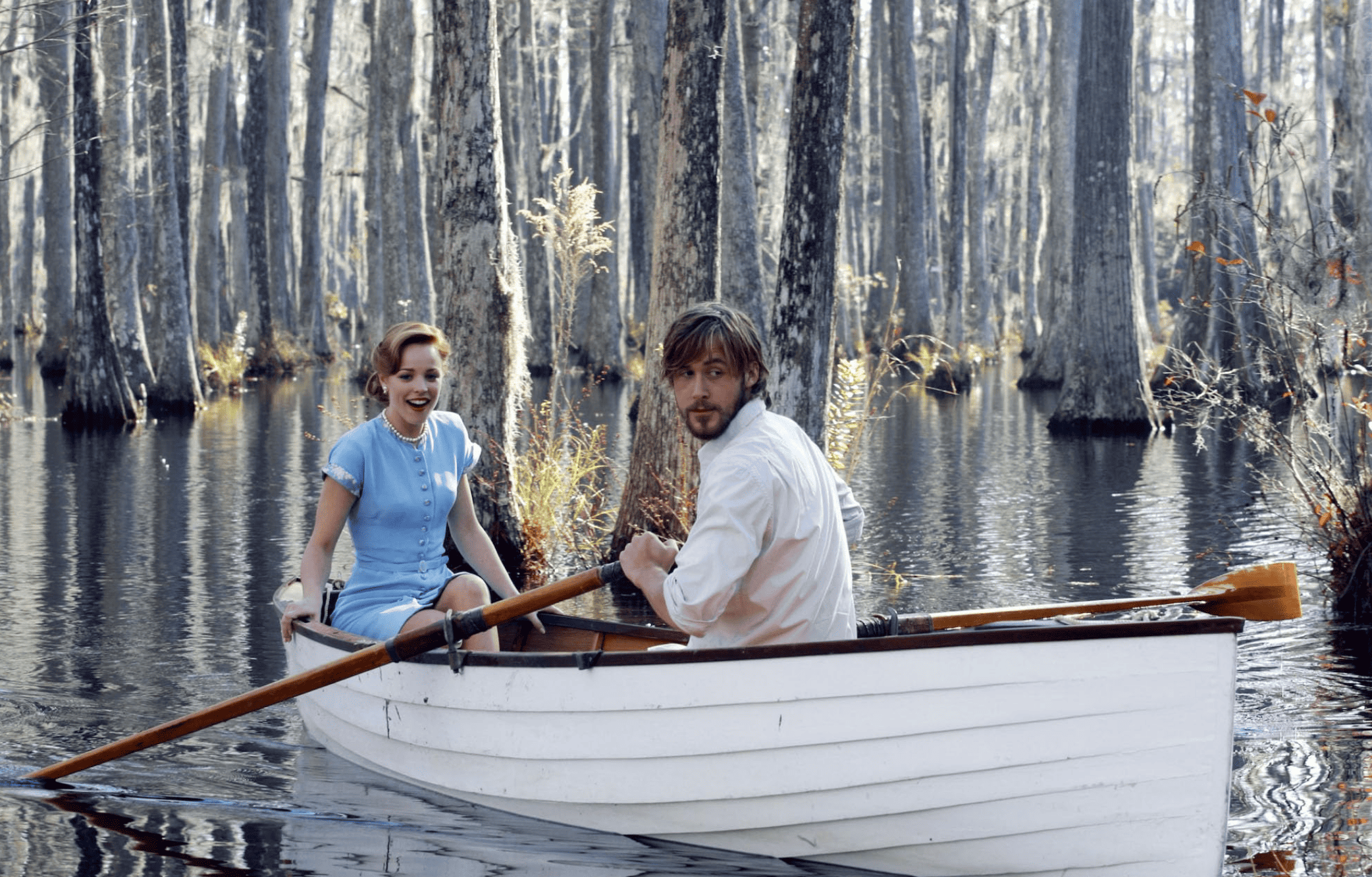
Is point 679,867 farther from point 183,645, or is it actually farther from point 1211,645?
point 183,645

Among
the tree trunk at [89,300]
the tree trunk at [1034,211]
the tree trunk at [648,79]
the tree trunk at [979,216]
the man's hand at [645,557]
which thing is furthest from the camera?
the tree trunk at [1034,211]

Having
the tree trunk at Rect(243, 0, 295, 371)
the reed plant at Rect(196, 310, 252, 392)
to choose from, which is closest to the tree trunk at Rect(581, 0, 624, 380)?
the tree trunk at Rect(243, 0, 295, 371)

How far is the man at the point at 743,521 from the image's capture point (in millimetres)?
4090

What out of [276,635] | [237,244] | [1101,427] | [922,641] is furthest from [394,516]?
[237,244]

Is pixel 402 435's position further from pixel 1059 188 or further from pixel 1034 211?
pixel 1034 211

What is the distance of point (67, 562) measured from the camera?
9992 mm

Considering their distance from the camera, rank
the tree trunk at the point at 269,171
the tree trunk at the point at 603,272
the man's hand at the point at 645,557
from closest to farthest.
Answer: the man's hand at the point at 645,557
the tree trunk at the point at 603,272
the tree trunk at the point at 269,171

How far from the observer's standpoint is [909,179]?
30.5 m

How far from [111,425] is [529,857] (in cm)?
1566

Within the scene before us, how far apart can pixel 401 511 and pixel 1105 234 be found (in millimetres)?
14538

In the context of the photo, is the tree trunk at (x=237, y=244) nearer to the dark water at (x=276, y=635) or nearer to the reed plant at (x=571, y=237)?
the dark water at (x=276, y=635)

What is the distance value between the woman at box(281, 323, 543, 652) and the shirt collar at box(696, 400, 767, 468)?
1.50 meters

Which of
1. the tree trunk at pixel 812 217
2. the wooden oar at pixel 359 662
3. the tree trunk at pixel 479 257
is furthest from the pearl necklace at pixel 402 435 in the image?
the tree trunk at pixel 812 217

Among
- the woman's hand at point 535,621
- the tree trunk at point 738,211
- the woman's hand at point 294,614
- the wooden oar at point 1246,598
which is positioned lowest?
the woman's hand at point 535,621
